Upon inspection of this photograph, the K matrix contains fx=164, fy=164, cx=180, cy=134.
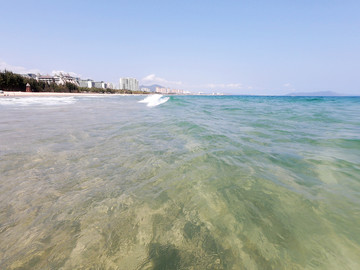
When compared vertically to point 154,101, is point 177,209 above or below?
above

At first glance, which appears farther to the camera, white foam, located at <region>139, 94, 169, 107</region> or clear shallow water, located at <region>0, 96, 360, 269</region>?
white foam, located at <region>139, 94, 169, 107</region>

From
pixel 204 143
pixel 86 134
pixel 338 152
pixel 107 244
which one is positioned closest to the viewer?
pixel 107 244

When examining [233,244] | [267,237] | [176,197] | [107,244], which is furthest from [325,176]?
[107,244]

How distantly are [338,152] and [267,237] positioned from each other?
4.61m

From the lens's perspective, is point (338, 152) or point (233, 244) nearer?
point (233, 244)

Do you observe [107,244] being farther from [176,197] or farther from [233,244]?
[233,244]

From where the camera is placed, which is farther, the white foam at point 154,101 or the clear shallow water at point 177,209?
the white foam at point 154,101

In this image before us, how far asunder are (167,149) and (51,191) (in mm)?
2822

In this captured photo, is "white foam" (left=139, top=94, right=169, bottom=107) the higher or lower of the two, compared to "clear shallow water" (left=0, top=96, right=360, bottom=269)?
lower

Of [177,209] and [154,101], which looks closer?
[177,209]

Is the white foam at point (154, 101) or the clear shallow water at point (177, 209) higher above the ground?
the clear shallow water at point (177, 209)

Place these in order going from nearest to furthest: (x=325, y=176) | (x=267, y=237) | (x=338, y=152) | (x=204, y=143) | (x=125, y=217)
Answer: (x=267, y=237)
(x=125, y=217)
(x=325, y=176)
(x=338, y=152)
(x=204, y=143)

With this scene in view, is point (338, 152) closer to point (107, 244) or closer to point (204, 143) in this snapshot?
point (204, 143)

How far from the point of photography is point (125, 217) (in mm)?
2178
